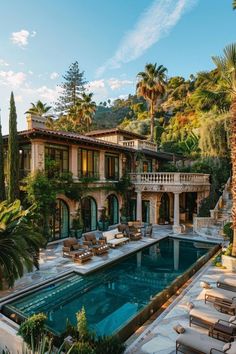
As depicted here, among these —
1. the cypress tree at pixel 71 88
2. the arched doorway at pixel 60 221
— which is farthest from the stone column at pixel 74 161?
the cypress tree at pixel 71 88

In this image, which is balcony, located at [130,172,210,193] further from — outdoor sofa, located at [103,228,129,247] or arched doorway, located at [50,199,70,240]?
arched doorway, located at [50,199,70,240]

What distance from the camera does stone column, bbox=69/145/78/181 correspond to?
20.0m

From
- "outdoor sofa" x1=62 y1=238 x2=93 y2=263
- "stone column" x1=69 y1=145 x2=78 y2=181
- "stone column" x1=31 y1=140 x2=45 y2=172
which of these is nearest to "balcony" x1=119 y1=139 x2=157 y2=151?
"stone column" x1=69 y1=145 x2=78 y2=181

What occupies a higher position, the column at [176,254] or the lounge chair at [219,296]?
the lounge chair at [219,296]

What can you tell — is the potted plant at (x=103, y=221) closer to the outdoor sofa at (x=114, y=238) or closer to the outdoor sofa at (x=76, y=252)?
the outdoor sofa at (x=114, y=238)

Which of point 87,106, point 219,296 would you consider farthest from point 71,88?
point 219,296

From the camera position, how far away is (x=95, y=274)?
13266 mm

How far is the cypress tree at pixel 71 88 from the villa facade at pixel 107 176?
2611cm

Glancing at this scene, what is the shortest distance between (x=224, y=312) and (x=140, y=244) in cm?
1029

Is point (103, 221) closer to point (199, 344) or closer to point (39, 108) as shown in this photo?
point (199, 344)

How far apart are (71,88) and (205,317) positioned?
5154cm

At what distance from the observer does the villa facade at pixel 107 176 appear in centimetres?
1856

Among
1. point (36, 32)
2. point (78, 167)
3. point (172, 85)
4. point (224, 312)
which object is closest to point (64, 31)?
point (36, 32)

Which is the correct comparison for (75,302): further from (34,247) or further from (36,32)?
(36,32)
